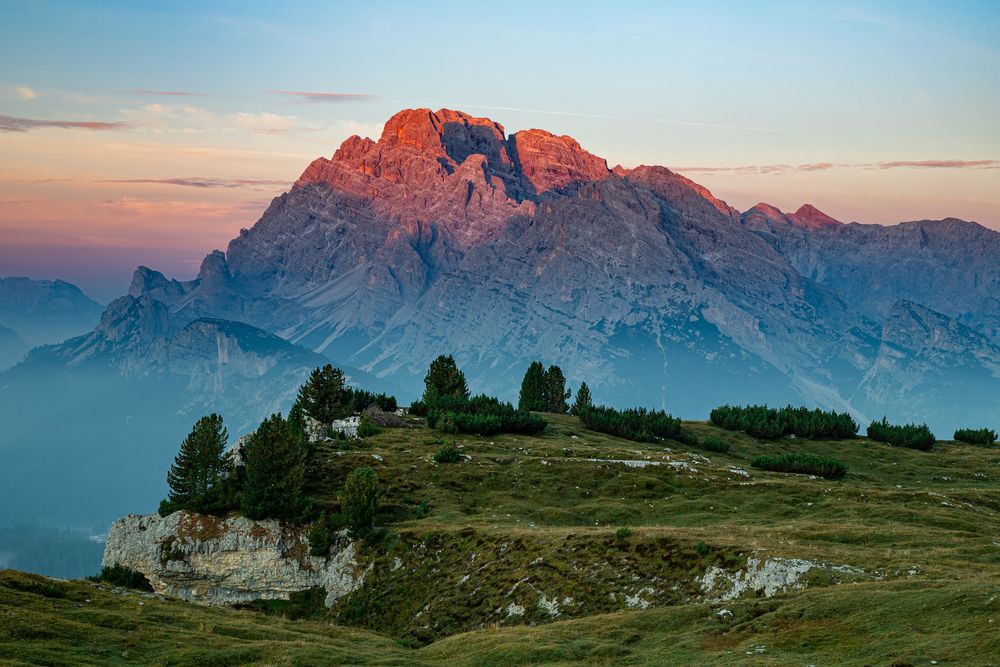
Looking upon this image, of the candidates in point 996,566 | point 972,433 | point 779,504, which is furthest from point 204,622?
point 972,433

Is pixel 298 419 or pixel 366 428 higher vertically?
pixel 298 419

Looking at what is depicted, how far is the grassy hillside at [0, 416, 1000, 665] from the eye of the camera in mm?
45438

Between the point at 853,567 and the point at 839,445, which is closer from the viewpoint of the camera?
the point at 853,567

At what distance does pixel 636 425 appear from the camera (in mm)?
137250

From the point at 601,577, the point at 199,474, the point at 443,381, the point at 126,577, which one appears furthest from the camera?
the point at 443,381

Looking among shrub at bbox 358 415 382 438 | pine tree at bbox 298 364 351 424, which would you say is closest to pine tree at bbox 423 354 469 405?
pine tree at bbox 298 364 351 424

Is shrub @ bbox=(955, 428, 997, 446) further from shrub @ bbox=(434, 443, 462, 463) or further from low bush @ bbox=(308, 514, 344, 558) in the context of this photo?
low bush @ bbox=(308, 514, 344, 558)

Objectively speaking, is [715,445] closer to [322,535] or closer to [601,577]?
[322,535]

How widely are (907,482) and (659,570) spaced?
5865 centimetres

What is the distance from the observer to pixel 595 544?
70938mm

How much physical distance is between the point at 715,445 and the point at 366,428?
50730mm

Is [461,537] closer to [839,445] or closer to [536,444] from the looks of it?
[536,444]

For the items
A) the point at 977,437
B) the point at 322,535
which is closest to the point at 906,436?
the point at 977,437

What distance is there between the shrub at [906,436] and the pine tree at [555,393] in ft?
198
